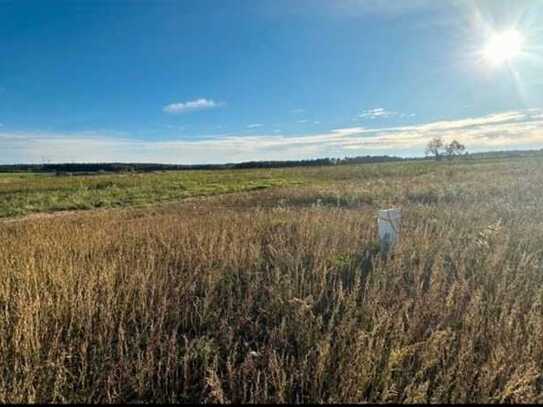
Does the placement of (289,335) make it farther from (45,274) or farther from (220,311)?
(45,274)

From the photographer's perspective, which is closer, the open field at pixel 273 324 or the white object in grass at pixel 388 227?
the open field at pixel 273 324

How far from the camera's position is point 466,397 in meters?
2.23

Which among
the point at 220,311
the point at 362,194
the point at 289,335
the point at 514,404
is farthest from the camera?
the point at 362,194

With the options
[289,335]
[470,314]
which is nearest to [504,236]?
[470,314]

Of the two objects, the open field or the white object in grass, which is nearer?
the open field

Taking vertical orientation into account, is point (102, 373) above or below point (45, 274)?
below

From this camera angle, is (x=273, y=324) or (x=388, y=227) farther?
(x=388, y=227)

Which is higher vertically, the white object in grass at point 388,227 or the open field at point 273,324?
the white object in grass at point 388,227

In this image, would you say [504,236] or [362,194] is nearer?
[504,236]

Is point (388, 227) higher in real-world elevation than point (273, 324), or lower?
higher

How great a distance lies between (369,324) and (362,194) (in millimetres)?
11590

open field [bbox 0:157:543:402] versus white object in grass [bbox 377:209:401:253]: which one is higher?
white object in grass [bbox 377:209:401:253]

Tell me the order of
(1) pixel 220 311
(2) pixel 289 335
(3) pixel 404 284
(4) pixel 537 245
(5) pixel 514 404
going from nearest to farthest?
(5) pixel 514 404
(2) pixel 289 335
(1) pixel 220 311
(3) pixel 404 284
(4) pixel 537 245

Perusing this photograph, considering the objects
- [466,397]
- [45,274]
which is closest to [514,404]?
[466,397]
